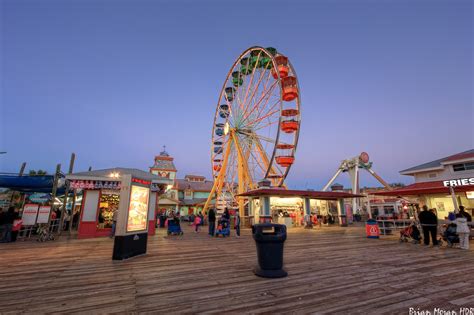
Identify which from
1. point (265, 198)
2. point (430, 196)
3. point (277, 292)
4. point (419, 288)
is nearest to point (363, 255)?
point (419, 288)

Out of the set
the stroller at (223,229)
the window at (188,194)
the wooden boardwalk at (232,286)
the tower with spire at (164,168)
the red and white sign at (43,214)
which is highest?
the tower with spire at (164,168)

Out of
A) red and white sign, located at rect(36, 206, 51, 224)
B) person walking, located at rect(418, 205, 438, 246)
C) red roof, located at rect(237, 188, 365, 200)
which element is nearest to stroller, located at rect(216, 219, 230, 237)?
red roof, located at rect(237, 188, 365, 200)

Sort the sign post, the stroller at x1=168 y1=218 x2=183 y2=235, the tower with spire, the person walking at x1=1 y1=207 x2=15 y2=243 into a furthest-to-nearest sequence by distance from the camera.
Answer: the tower with spire → the stroller at x1=168 y1=218 x2=183 y2=235 → the person walking at x1=1 y1=207 x2=15 y2=243 → the sign post

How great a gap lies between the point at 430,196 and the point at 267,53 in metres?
18.7

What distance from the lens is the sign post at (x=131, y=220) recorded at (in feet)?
21.3

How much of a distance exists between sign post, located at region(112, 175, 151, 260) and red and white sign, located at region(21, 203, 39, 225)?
32.7ft

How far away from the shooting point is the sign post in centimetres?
649

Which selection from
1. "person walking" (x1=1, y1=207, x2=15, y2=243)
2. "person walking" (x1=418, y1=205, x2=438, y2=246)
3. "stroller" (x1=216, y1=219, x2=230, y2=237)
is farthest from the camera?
"stroller" (x1=216, y1=219, x2=230, y2=237)

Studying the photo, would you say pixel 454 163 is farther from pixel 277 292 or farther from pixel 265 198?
pixel 277 292

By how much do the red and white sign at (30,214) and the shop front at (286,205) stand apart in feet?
46.3

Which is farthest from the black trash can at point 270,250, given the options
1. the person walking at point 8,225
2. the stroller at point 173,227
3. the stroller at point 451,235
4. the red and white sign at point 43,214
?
the red and white sign at point 43,214

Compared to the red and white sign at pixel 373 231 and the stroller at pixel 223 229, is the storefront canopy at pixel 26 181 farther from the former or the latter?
the red and white sign at pixel 373 231

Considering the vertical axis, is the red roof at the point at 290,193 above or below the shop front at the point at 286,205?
above

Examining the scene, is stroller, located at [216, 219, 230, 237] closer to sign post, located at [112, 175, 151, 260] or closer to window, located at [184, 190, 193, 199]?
sign post, located at [112, 175, 151, 260]
